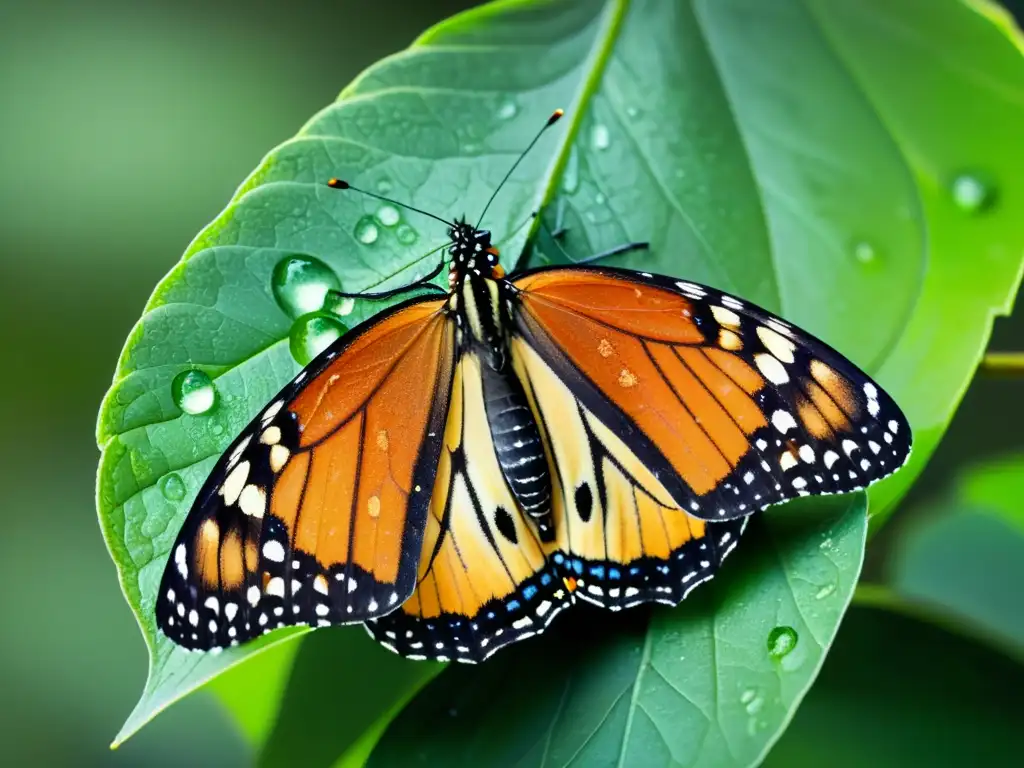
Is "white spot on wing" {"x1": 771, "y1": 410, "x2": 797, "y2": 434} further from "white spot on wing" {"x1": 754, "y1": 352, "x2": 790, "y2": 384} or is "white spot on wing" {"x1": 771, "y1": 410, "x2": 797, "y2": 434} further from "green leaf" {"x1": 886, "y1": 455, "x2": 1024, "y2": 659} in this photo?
"green leaf" {"x1": 886, "y1": 455, "x2": 1024, "y2": 659}

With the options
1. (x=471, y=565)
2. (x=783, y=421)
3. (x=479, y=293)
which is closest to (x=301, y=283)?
(x=479, y=293)

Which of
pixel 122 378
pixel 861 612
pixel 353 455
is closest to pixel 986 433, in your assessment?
pixel 861 612

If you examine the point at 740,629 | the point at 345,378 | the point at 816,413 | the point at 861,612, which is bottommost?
the point at 861,612

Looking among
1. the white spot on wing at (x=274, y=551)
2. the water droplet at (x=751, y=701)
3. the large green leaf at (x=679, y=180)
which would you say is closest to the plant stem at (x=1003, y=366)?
the large green leaf at (x=679, y=180)

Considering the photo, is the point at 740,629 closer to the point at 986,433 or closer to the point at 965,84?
the point at 965,84

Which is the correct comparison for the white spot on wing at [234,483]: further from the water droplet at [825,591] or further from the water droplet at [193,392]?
the water droplet at [825,591]

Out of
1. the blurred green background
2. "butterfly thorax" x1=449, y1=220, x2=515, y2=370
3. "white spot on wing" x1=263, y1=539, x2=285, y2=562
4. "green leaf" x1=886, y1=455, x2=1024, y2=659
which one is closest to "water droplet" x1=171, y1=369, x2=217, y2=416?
"white spot on wing" x1=263, y1=539, x2=285, y2=562
